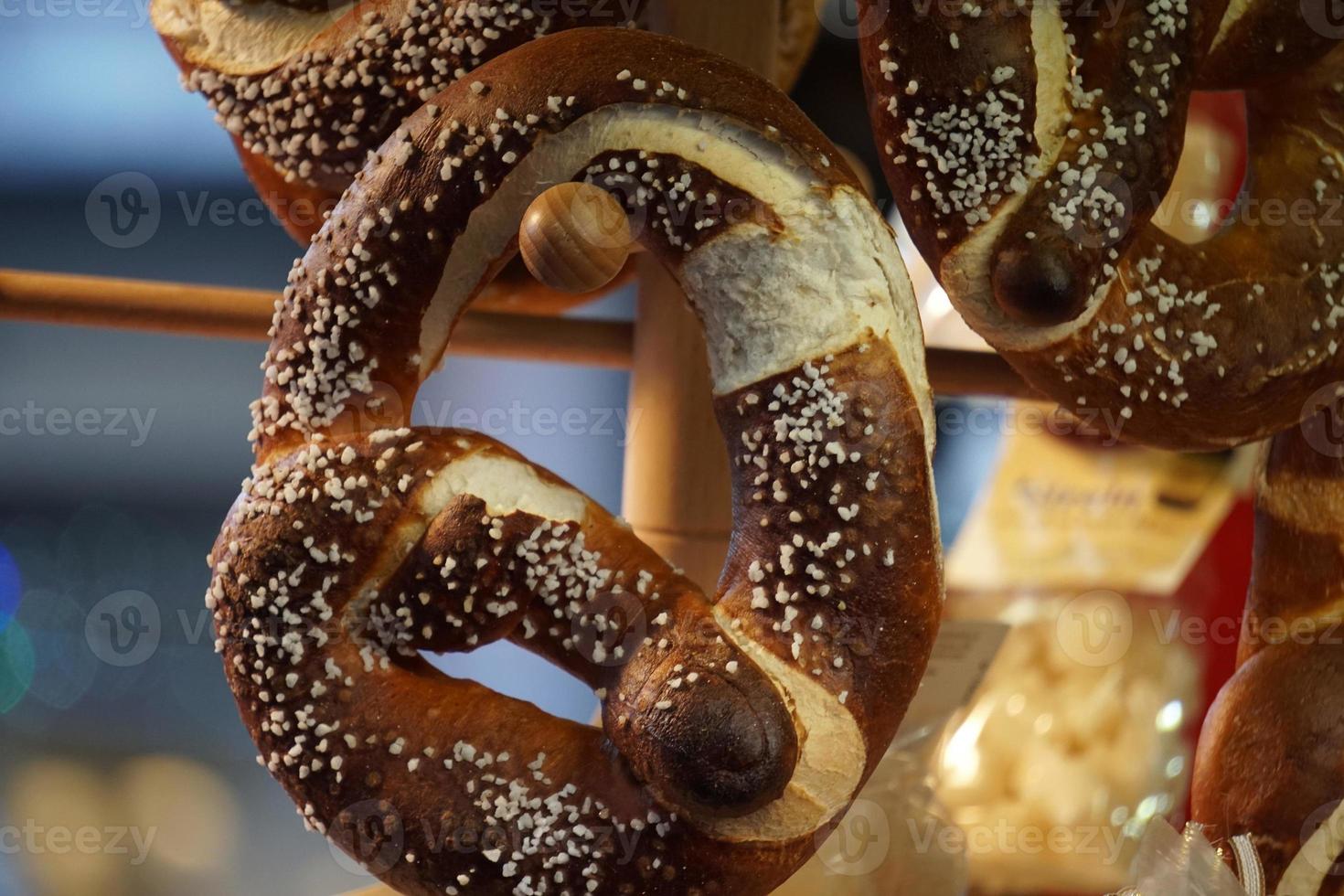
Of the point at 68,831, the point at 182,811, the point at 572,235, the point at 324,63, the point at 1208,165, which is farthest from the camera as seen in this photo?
the point at 182,811

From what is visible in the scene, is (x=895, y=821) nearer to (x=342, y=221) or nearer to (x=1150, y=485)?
(x=342, y=221)

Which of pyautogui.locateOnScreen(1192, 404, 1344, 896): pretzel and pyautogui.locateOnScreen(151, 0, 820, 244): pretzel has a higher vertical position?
→ pyautogui.locateOnScreen(151, 0, 820, 244): pretzel

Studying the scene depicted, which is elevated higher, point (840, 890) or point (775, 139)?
point (775, 139)

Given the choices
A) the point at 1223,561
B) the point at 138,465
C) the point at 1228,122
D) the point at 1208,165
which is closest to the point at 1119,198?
the point at 1208,165

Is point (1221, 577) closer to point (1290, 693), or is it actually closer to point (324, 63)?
point (1290, 693)

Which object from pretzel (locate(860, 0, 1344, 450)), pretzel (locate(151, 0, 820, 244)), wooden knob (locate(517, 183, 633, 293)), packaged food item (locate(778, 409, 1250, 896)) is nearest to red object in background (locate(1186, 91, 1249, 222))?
packaged food item (locate(778, 409, 1250, 896))

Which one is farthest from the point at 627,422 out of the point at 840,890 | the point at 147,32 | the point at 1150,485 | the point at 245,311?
the point at 147,32

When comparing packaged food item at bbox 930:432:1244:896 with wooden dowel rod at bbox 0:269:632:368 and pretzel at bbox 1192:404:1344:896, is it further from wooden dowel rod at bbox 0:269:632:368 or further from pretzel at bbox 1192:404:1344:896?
wooden dowel rod at bbox 0:269:632:368
